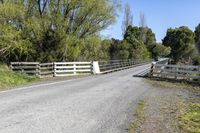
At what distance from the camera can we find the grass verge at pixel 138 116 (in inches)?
331

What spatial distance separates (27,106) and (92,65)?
1967 centimetres

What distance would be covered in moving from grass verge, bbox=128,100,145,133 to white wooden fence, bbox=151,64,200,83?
1072 centimetres

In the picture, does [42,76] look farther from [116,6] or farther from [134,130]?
[134,130]

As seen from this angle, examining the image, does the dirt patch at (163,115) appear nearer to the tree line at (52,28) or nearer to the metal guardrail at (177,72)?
the metal guardrail at (177,72)

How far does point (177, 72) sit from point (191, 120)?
1442 cm

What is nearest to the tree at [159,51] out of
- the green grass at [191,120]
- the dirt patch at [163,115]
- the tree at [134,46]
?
the tree at [134,46]

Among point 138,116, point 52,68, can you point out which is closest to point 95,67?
point 52,68

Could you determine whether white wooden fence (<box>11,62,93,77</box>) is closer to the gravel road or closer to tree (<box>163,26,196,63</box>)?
the gravel road

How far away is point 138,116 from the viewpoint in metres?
9.88

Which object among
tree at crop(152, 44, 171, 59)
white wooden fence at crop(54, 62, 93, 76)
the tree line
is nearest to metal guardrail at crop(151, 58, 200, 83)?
white wooden fence at crop(54, 62, 93, 76)

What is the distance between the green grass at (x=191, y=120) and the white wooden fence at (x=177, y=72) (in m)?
10.6

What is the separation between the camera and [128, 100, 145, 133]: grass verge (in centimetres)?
840

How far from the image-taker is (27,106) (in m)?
10.8

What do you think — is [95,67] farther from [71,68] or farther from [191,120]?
[191,120]
